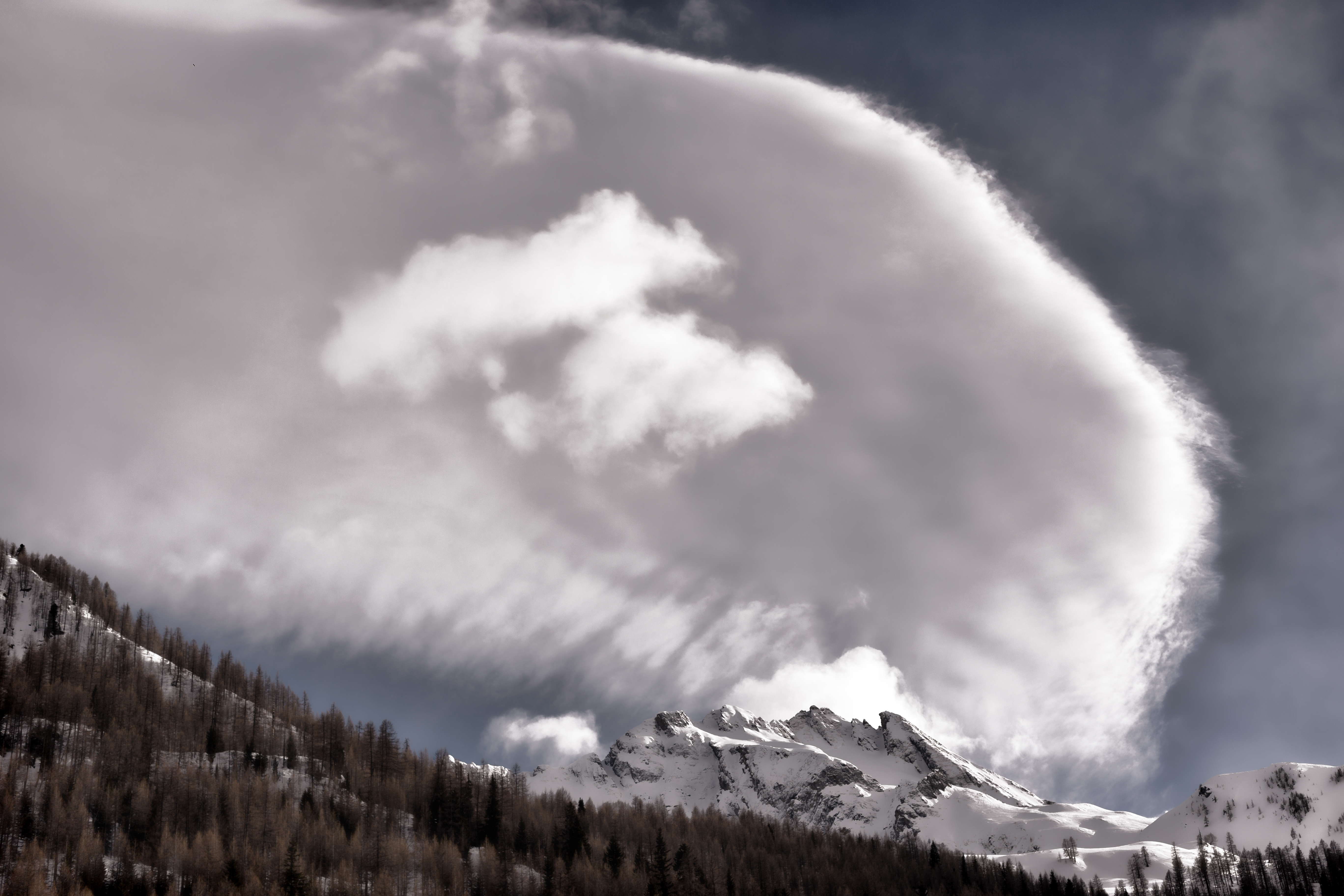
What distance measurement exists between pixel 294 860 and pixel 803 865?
397ft

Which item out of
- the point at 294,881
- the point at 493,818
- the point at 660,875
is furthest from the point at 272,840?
the point at 660,875

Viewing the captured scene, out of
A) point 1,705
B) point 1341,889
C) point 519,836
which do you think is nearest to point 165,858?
point 519,836

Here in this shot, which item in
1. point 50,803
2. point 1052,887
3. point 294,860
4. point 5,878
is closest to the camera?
point 5,878

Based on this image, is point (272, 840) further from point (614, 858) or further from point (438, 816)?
point (614, 858)

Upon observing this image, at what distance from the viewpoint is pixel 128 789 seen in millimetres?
165375

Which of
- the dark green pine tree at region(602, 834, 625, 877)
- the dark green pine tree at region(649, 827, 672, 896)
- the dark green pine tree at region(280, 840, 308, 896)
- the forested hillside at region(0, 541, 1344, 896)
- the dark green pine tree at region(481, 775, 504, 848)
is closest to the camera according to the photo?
the dark green pine tree at region(280, 840, 308, 896)

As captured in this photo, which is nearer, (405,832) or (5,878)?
(5,878)

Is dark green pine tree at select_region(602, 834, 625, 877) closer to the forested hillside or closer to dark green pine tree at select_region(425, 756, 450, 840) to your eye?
the forested hillside

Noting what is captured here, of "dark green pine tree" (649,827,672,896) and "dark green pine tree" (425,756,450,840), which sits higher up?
"dark green pine tree" (425,756,450,840)

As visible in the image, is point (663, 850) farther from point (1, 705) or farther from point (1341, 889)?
point (1341, 889)

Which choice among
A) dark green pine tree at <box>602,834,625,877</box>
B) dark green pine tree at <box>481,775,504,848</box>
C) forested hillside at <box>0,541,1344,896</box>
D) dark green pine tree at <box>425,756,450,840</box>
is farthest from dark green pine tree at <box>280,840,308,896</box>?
dark green pine tree at <box>602,834,625,877</box>

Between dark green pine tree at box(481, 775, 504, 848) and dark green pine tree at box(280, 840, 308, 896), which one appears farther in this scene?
dark green pine tree at box(481, 775, 504, 848)

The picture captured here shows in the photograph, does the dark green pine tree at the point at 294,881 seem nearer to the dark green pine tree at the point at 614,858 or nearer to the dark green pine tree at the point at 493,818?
the dark green pine tree at the point at 493,818

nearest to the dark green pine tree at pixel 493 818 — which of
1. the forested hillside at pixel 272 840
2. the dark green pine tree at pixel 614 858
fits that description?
the forested hillside at pixel 272 840
